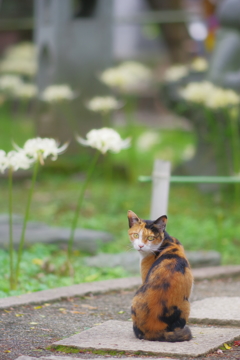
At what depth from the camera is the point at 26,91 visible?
11320 mm

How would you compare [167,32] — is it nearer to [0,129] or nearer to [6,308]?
[0,129]

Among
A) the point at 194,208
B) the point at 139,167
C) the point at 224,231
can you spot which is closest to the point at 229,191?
the point at 194,208

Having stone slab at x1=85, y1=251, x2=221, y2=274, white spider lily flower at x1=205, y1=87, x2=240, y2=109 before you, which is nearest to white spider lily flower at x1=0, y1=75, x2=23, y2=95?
white spider lily flower at x1=205, y1=87, x2=240, y2=109

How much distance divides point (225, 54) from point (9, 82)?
13.2 ft

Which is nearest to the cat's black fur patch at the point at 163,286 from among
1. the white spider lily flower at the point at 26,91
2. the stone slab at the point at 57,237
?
the stone slab at the point at 57,237

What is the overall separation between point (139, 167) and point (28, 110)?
7.52 ft

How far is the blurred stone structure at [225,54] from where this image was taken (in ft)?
28.4

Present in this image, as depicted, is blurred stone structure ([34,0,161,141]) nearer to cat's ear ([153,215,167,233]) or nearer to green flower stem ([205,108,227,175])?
green flower stem ([205,108,227,175])

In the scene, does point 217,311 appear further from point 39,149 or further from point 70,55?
point 70,55

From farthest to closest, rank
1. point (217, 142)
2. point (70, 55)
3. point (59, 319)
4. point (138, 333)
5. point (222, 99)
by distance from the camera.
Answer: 1. point (70, 55)
2. point (217, 142)
3. point (222, 99)
4. point (59, 319)
5. point (138, 333)

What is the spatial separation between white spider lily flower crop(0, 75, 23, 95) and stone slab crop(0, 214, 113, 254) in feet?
16.1

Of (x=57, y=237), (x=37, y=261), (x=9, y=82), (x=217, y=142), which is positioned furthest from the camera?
(x=9, y=82)

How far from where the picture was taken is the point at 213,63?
9750mm

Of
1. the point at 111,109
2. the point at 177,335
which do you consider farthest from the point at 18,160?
the point at 111,109
